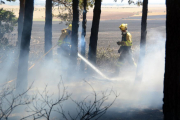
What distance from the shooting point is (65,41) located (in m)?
15.0

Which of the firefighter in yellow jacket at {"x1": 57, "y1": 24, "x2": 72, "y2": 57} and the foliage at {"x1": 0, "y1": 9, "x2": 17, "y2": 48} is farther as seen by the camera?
the foliage at {"x1": 0, "y1": 9, "x2": 17, "y2": 48}

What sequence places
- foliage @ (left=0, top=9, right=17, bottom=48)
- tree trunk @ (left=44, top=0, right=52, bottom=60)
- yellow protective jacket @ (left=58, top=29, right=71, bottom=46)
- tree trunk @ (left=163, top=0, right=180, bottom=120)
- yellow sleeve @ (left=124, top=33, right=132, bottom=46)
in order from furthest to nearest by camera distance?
foliage @ (left=0, top=9, right=17, bottom=48)
tree trunk @ (left=44, top=0, right=52, bottom=60)
yellow protective jacket @ (left=58, top=29, right=71, bottom=46)
yellow sleeve @ (left=124, top=33, right=132, bottom=46)
tree trunk @ (left=163, top=0, right=180, bottom=120)

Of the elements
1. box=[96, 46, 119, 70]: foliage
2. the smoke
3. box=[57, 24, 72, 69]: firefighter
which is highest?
box=[57, 24, 72, 69]: firefighter

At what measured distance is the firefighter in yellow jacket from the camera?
14.8 m

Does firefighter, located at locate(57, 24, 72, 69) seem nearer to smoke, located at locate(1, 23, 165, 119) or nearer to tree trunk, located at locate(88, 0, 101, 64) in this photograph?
smoke, located at locate(1, 23, 165, 119)

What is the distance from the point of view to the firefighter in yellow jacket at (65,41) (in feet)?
48.5

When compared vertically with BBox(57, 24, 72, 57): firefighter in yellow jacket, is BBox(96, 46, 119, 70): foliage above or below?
below

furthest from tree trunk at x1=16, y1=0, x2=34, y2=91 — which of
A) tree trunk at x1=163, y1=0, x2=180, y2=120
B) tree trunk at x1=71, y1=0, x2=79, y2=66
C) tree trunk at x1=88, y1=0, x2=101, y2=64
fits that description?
tree trunk at x1=163, y1=0, x2=180, y2=120

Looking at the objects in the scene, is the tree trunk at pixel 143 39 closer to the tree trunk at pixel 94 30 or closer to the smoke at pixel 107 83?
the smoke at pixel 107 83

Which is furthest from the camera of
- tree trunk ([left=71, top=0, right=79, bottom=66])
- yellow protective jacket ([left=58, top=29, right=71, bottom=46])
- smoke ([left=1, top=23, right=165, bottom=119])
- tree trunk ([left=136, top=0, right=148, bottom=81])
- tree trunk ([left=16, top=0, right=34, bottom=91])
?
yellow protective jacket ([left=58, top=29, right=71, bottom=46])

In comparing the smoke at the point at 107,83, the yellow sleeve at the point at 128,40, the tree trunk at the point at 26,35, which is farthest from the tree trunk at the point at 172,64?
the yellow sleeve at the point at 128,40

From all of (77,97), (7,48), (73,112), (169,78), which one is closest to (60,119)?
(73,112)

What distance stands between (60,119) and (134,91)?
13.2 ft

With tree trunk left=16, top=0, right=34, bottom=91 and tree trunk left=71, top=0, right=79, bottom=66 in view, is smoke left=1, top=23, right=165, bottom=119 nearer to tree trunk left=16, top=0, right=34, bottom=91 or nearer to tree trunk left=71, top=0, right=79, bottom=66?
tree trunk left=71, top=0, right=79, bottom=66
